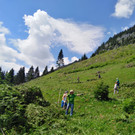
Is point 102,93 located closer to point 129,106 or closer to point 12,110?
point 129,106

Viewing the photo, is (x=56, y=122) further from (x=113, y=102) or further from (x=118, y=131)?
(x=113, y=102)

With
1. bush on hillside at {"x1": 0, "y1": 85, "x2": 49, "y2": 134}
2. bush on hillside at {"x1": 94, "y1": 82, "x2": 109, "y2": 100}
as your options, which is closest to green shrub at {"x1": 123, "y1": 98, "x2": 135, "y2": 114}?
bush on hillside at {"x1": 94, "y1": 82, "x2": 109, "y2": 100}

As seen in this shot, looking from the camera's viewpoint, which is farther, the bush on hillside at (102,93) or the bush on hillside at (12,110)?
the bush on hillside at (102,93)

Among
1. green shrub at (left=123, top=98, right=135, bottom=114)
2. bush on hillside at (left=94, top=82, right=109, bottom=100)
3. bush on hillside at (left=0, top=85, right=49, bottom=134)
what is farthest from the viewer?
bush on hillside at (left=94, top=82, right=109, bottom=100)

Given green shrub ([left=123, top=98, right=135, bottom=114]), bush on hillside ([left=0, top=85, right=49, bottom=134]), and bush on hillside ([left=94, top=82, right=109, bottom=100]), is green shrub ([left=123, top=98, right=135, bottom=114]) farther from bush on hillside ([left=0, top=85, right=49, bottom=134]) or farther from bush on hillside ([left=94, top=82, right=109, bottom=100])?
bush on hillside ([left=0, top=85, right=49, bottom=134])

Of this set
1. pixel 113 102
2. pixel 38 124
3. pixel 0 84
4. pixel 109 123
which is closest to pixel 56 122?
pixel 38 124

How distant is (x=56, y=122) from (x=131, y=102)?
19.1ft

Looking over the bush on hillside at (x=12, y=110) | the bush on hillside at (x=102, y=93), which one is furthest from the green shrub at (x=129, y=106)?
the bush on hillside at (x=12, y=110)

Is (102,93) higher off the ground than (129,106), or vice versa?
(102,93)

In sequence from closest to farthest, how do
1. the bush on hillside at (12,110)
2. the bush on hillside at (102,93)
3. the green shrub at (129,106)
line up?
the bush on hillside at (12,110) → the green shrub at (129,106) → the bush on hillside at (102,93)

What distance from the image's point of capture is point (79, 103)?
567 inches

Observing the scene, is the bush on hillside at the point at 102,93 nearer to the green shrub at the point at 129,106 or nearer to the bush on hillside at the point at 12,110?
the green shrub at the point at 129,106

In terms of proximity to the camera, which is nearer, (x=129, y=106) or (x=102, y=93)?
(x=129, y=106)

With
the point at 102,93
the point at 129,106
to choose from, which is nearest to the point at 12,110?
the point at 129,106
